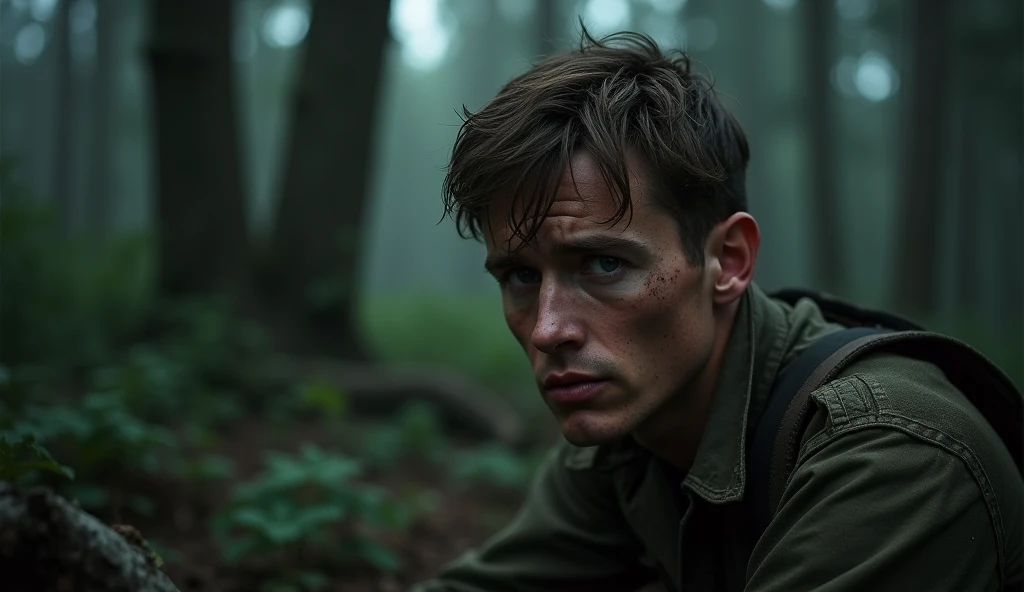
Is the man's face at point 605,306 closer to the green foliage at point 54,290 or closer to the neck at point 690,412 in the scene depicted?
the neck at point 690,412

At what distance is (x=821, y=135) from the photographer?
15.1m

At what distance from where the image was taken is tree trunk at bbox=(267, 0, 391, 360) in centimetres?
739

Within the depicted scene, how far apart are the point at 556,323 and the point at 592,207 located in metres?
0.32

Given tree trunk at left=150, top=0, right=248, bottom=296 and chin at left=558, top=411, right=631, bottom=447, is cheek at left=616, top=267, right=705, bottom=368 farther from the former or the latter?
tree trunk at left=150, top=0, right=248, bottom=296

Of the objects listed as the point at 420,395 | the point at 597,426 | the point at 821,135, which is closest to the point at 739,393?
the point at 597,426

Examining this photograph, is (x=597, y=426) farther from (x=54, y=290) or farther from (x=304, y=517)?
(x=54, y=290)

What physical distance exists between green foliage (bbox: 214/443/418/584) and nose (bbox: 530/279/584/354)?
4.33 feet

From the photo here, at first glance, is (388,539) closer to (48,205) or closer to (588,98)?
(588,98)

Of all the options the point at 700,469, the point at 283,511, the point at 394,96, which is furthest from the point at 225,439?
the point at 394,96

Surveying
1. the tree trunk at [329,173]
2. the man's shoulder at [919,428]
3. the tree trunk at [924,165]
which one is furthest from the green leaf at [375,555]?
the tree trunk at [924,165]

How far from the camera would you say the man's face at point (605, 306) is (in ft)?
6.63

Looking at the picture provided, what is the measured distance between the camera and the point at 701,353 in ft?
7.09

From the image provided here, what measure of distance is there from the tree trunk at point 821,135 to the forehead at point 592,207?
13.6m

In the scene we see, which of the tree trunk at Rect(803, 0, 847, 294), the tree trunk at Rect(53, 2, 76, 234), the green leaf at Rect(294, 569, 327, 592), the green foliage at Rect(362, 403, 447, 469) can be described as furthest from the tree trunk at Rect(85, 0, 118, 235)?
the green leaf at Rect(294, 569, 327, 592)
